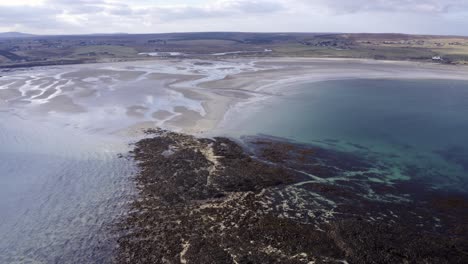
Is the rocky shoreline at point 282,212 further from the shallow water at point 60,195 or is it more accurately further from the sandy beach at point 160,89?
the sandy beach at point 160,89

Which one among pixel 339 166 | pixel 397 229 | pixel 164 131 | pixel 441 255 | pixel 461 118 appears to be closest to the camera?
pixel 441 255

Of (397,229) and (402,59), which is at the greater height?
(402,59)

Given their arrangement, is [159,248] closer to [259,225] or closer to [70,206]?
[259,225]

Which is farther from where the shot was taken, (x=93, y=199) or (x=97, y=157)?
(x=97, y=157)

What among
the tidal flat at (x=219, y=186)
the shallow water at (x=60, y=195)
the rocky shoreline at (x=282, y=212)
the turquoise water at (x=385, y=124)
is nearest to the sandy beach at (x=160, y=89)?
the tidal flat at (x=219, y=186)

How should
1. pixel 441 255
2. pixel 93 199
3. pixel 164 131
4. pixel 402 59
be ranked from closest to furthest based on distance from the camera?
pixel 441 255 < pixel 93 199 < pixel 164 131 < pixel 402 59

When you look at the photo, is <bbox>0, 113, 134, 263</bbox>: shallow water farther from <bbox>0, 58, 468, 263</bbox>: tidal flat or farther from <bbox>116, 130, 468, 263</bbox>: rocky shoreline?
<bbox>116, 130, 468, 263</bbox>: rocky shoreline

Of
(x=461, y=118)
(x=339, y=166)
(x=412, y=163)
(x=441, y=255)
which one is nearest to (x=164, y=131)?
(x=339, y=166)
